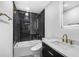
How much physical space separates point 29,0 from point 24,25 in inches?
58.9

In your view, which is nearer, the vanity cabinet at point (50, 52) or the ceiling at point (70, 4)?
the vanity cabinet at point (50, 52)

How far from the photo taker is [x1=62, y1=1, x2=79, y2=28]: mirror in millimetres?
1700

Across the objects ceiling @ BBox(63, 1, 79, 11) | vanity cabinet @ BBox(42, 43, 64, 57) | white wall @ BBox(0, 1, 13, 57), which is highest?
ceiling @ BBox(63, 1, 79, 11)

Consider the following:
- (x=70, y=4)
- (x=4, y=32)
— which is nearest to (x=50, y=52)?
(x=4, y=32)

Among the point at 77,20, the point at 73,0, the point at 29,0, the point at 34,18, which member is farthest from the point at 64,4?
the point at 34,18

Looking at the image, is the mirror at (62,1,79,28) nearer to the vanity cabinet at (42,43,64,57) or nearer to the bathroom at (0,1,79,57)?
the bathroom at (0,1,79,57)

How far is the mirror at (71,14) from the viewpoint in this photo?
1.70 m

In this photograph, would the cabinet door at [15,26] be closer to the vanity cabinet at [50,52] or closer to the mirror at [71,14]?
the vanity cabinet at [50,52]

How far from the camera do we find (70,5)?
6.37ft

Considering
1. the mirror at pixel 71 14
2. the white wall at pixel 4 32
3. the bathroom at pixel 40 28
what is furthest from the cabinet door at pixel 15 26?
the mirror at pixel 71 14

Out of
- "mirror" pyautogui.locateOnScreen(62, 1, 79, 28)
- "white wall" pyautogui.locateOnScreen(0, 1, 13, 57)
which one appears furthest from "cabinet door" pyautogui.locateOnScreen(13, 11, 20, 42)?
"mirror" pyautogui.locateOnScreen(62, 1, 79, 28)

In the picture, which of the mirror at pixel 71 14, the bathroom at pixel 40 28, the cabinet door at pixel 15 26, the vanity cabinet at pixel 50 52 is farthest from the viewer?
the cabinet door at pixel 15 26

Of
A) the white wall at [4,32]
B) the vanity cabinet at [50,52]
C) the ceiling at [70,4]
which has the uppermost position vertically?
the ceiling at [70,4]

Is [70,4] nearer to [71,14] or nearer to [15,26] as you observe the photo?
[71,14]
